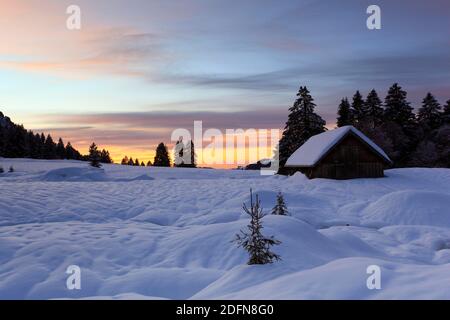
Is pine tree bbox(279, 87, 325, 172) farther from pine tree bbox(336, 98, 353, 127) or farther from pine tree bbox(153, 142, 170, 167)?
pine tree bbox(153, 142, 170, 167)

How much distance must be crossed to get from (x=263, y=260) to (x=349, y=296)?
9.90 ft

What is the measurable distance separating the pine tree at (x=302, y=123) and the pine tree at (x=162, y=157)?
41.1m

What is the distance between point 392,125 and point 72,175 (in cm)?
4197

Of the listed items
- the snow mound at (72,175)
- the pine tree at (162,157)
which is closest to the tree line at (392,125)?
the snow mound at (72,175)

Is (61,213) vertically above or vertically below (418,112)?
below

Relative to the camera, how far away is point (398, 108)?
2301 inches

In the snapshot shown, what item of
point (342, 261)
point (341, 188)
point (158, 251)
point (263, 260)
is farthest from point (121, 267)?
point (341, 188)

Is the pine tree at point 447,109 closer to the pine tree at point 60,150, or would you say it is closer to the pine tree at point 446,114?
the pine tree at point 446,114

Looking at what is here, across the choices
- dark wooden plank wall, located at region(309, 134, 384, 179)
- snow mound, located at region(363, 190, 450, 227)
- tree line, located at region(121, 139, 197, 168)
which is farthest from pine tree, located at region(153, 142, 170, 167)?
snow mound, located at region(363, 190, 450, 227)

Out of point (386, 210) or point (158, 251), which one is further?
point (386, 210)

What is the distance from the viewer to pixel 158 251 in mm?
11570

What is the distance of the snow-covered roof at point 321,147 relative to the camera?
1292 inches

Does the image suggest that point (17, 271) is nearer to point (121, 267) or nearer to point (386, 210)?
point (121, 267)

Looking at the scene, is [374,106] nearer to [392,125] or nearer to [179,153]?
[392,125]
